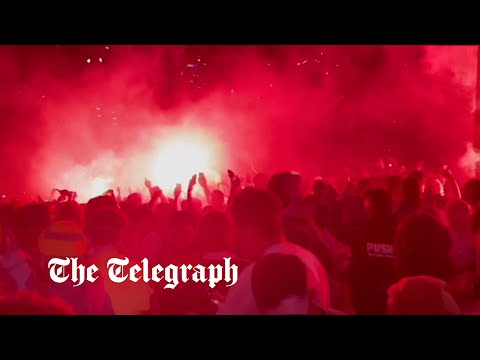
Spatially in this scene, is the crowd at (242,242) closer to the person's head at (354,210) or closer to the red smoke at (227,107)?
the person's head at (354,210)

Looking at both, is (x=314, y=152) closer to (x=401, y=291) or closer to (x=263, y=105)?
(x=263, y=105)

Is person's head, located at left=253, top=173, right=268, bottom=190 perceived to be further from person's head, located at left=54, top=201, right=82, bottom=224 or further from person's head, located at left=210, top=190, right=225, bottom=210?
person's head, located at left=54, top=201, right=82, bottom=224

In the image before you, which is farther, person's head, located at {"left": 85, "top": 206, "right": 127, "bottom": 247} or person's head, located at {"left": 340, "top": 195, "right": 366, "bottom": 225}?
person's head, located at {"left": 340, "top": 195, "right": 366, "bottom": 225}

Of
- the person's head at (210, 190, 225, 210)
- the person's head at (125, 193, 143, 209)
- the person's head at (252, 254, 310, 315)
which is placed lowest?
the person's head at (252, 254, 310, 315)

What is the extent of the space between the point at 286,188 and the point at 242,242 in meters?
0.54

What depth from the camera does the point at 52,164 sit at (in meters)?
5.11

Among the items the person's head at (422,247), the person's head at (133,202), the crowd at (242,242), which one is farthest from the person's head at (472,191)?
the person's head at (133,202)

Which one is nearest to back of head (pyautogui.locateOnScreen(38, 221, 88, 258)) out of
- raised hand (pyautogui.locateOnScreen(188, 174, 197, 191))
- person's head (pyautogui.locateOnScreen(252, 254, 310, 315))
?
raised hand (pyautogui.locateOnScreen(188, 174, 197, 191))

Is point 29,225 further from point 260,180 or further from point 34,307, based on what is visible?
point 34,307

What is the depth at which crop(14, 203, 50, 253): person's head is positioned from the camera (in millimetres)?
4391

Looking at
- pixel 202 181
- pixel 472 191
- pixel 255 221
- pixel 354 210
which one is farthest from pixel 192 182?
pixel 472 191

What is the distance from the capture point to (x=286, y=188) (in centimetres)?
439

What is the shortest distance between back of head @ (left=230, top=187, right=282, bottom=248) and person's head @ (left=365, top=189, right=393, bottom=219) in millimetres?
661
